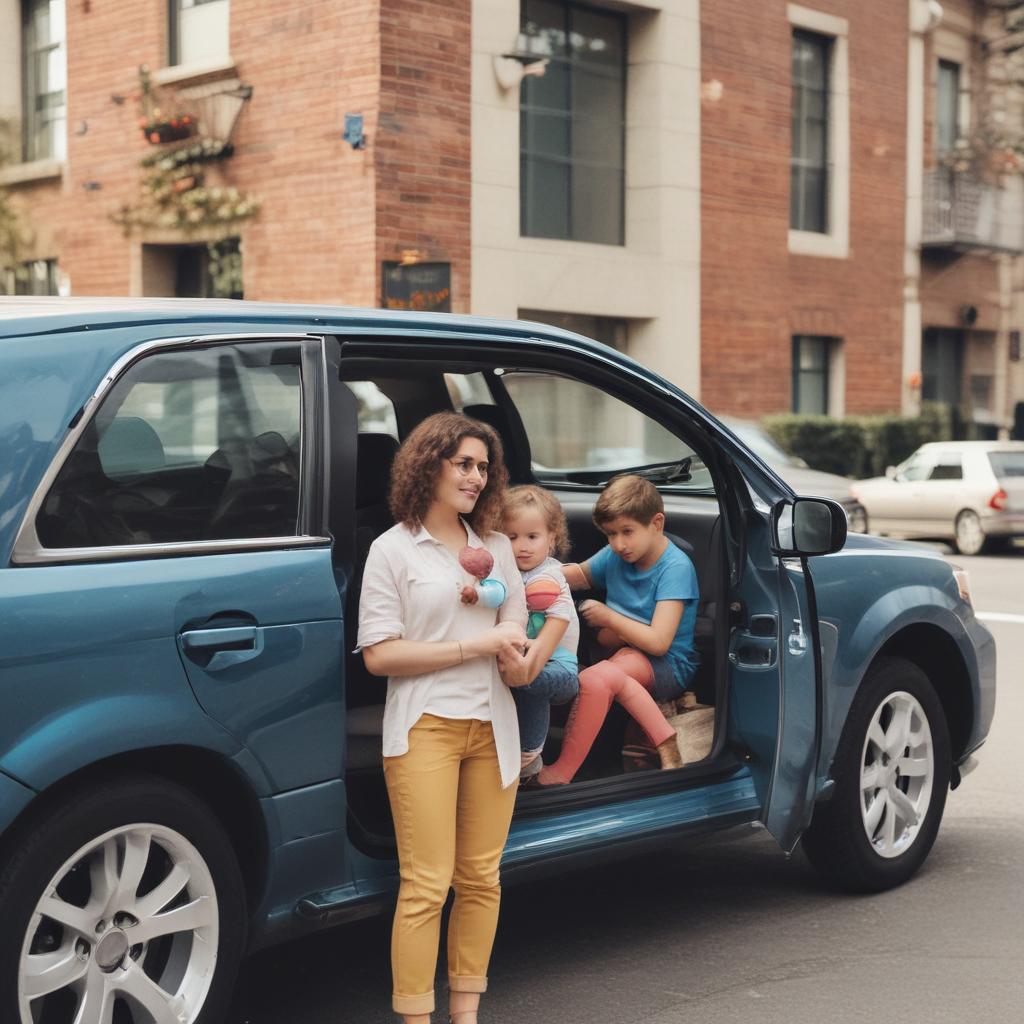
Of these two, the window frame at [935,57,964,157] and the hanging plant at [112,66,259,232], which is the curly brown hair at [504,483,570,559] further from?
the window frame at [935,57,964,157]

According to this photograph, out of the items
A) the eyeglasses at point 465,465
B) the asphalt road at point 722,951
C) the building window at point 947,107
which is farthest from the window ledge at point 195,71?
the eyeglasses at point 465,465

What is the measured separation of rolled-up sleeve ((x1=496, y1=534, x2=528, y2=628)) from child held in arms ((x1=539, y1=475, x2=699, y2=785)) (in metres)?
0.93

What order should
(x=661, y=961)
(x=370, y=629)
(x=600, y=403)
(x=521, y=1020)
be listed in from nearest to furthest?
1. (x=370, y=629)
2. (x=521, y=1020)
3. (x=661, y=961)
4. (x=600, y=403)

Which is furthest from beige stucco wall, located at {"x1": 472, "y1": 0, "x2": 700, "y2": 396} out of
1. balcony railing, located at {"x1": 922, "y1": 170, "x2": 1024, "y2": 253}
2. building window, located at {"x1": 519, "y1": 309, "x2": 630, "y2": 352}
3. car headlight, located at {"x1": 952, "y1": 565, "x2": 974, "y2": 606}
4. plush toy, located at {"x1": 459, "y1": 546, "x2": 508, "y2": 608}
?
plush toy, located at {"x1": 459, "y1": 546, "x2": 508, "y2": 608}

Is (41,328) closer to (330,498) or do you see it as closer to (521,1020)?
(330,498)

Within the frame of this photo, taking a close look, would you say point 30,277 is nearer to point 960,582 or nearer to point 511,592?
point 960,582

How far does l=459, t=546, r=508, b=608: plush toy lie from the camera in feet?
12.8

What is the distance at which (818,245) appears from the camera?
2508 centimetres

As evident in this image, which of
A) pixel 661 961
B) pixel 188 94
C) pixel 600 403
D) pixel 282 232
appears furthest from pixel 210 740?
pixel 188 94

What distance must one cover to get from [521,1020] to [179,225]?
16462 mm

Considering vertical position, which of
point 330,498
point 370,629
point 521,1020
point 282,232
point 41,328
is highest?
point 282,232

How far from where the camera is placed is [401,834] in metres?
3.92

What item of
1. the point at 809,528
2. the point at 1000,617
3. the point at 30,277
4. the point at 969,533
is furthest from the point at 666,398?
the point at 30,277

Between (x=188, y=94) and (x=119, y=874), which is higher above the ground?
(x=188, y=94)
